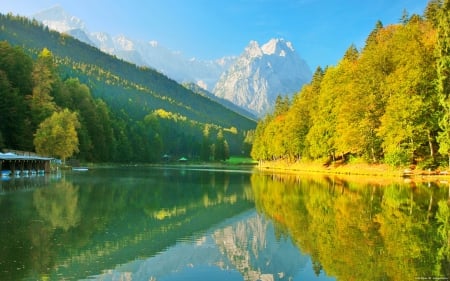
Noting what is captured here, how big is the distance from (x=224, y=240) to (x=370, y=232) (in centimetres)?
622

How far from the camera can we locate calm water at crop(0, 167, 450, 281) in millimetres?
13031

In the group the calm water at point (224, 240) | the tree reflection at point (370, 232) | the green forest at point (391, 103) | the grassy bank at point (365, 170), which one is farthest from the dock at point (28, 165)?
the grassy bank at point (365, 170)

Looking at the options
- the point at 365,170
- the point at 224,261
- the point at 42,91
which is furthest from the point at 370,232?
the point at 42,91

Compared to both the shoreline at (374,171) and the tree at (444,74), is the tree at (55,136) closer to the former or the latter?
the shoreline at (374,171)

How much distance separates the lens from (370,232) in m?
18.8

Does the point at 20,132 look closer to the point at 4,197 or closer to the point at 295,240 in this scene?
the point at 4,197

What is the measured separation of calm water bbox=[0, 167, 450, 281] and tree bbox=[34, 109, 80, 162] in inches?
2229

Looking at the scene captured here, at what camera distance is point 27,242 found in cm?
1627

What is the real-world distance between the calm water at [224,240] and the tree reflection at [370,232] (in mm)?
39

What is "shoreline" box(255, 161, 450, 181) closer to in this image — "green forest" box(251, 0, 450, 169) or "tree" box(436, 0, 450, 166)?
"green forest" box(251, 0, 450, 169)

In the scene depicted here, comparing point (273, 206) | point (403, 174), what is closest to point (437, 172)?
point (403, 174)

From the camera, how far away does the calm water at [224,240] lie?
1303 centimetres

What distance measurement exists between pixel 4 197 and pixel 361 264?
1069 inches

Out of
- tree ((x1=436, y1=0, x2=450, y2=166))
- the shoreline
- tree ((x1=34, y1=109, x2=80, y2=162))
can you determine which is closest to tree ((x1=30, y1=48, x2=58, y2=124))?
tree ((x1=34, y1=109, x2=80, y2=162))
